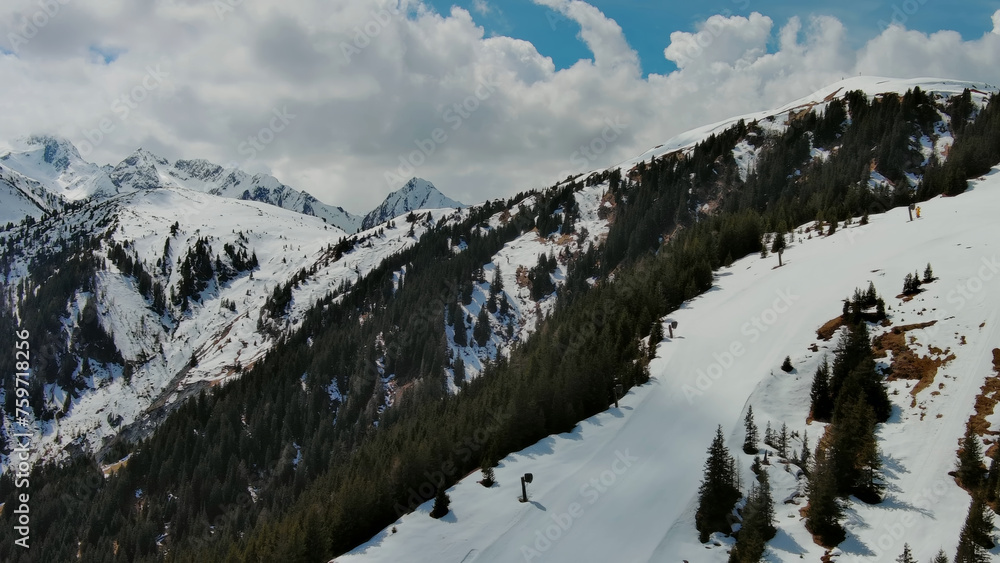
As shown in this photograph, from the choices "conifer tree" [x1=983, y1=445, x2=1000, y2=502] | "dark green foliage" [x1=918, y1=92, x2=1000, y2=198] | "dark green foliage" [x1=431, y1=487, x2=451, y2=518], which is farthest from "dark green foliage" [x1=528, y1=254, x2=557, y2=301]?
"conifer tree" [x1=983, y1=445, x2=1000, y2=502]

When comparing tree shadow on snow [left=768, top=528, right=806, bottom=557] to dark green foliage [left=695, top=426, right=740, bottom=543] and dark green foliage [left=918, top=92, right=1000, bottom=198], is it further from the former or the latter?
dark green foliage [left=918, top=92, right=1000, bottom=198]

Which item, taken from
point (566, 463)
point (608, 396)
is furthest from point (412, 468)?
point (608, 396)

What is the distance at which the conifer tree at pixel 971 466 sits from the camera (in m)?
31.2

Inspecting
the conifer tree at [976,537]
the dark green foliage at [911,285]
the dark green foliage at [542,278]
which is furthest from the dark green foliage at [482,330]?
the conifer tree at [976,537]

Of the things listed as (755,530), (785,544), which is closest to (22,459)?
(755,530)

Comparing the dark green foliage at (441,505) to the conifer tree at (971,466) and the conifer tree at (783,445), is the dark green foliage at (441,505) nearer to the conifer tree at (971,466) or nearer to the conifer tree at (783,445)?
the conifer tree at (783,445)

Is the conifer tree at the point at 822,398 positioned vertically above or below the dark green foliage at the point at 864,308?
below

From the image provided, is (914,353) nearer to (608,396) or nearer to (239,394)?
(608,396)

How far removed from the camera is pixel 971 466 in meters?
31.3

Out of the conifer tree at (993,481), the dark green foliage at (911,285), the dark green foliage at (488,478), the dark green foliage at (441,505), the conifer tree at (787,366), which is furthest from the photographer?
the dark green foliage at (911,285)

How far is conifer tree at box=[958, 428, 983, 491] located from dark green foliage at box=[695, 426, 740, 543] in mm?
11915

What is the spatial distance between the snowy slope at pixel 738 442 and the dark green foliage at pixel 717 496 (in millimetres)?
1125

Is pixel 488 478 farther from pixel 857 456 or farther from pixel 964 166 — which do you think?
pixel 964 166

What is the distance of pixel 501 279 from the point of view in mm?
160500
